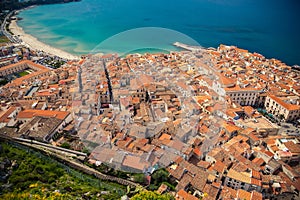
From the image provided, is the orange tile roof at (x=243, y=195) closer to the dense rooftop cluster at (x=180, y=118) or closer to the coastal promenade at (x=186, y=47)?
the dense rooftop cluster at (x=180, y=118)

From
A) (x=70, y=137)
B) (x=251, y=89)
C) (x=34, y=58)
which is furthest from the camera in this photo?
(x=34, y=58)

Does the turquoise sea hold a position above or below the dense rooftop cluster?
above

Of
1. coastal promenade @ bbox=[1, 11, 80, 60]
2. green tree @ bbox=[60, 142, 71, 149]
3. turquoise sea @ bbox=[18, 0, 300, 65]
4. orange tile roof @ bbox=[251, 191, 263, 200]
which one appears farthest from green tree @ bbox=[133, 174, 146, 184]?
coastal promenade @ bbox=[1, 11, 80, 60]

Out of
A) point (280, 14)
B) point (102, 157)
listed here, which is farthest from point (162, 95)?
point (280, 14)

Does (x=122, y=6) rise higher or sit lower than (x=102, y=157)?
higher

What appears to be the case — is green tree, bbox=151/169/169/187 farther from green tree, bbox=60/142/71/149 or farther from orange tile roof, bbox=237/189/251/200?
green tree, bbox=60/142/71/149

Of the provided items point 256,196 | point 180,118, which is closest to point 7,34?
point 180,118

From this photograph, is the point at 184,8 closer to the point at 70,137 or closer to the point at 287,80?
the point at 287,80
